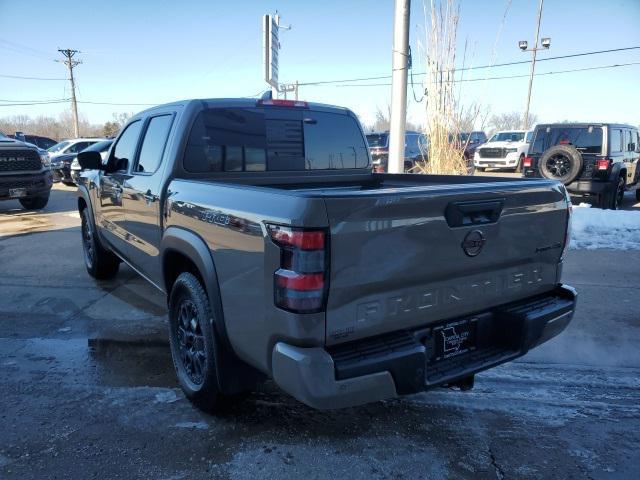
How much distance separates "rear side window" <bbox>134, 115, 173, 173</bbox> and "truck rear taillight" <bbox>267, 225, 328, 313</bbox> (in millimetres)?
1967

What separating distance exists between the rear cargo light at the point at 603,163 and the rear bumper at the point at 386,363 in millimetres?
9686

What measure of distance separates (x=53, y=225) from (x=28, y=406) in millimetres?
7530

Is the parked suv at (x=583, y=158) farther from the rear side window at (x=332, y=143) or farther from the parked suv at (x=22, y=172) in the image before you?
the parked suv at (x=22, y=172)

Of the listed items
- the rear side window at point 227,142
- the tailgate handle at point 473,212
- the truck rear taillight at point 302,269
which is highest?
the rear side window at point 227,142

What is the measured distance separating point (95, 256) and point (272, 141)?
3.13m

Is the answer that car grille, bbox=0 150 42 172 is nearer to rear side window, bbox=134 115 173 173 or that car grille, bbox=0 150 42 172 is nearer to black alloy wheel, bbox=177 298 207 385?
rear side window, bbox=134 115 173 173

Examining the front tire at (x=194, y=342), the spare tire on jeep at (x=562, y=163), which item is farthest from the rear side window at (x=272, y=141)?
the spare tire on jeep at (x=562, y=163)

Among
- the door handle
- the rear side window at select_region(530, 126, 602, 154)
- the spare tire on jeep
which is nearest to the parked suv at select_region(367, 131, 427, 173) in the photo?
the rear side window at select_region(530, 126, 602, 154)

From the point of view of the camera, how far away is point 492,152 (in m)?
22.4

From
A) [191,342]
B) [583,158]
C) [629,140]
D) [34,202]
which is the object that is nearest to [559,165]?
[583,158]

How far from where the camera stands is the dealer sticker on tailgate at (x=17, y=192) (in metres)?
10.5

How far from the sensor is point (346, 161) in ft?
13.6

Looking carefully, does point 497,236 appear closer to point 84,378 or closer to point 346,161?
point 346,161

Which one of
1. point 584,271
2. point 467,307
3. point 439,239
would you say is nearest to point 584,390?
point 467,307
